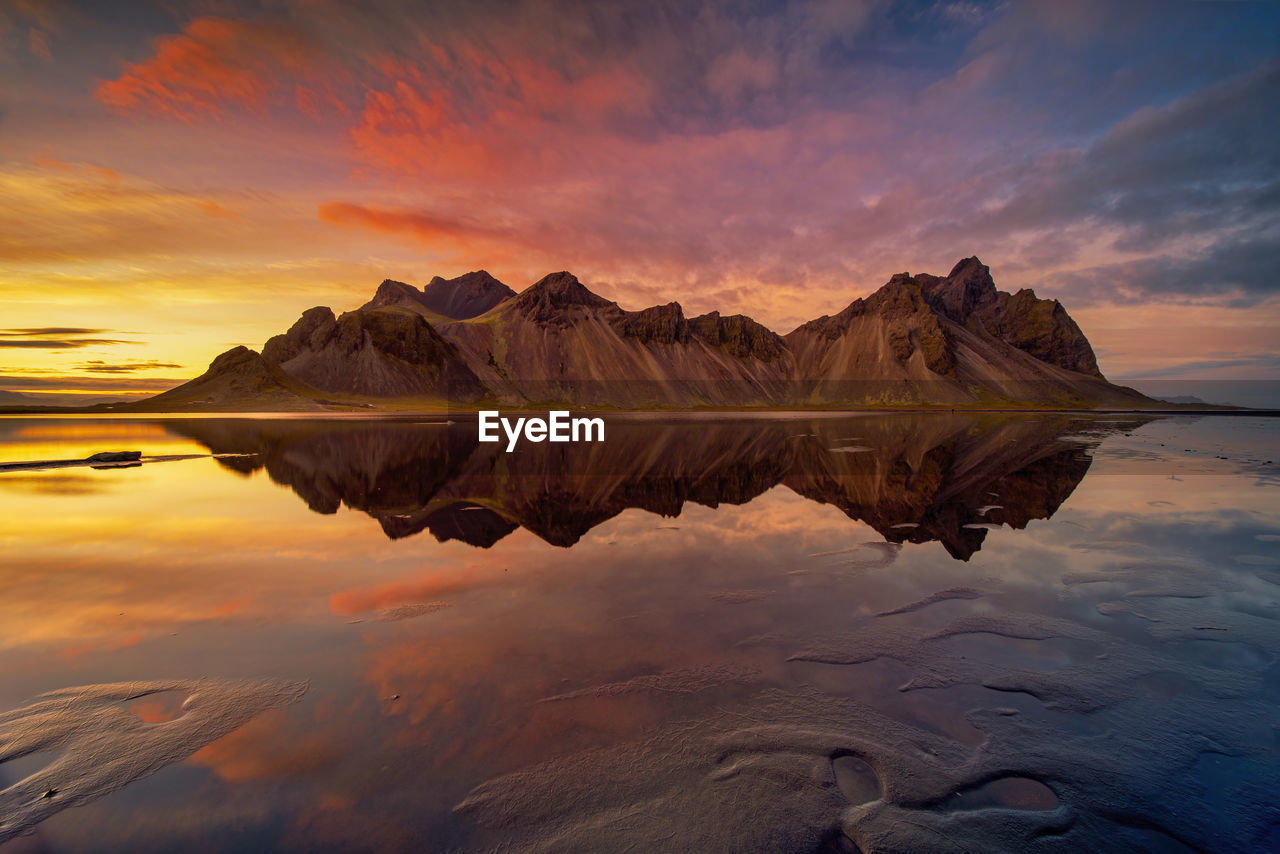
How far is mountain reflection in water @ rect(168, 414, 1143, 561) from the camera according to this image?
20.0m

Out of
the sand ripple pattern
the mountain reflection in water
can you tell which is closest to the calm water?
the sand ripple pattern

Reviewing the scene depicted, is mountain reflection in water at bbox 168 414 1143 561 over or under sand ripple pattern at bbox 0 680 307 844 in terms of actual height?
over

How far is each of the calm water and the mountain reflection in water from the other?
53 centimetres

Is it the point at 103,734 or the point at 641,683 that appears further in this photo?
the point at 641,683

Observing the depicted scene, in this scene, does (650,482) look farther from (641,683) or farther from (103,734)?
(103,734)

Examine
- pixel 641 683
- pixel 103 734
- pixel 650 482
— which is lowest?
pixel 103 734

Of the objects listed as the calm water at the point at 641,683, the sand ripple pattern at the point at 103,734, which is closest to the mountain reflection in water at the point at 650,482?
the calm water at the point at 641,683

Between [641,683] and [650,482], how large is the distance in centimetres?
2047

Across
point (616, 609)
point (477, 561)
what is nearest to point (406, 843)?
point (616, 609)

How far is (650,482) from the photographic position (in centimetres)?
2898

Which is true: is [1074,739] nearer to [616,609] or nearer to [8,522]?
[616,609]

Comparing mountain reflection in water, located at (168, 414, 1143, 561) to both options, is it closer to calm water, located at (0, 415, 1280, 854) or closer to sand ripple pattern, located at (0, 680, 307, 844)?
calm water, located at (0, 415, 1280, 854)

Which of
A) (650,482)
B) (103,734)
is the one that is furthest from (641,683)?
(650,482)

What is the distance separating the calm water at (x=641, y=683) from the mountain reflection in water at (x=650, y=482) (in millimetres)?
526
